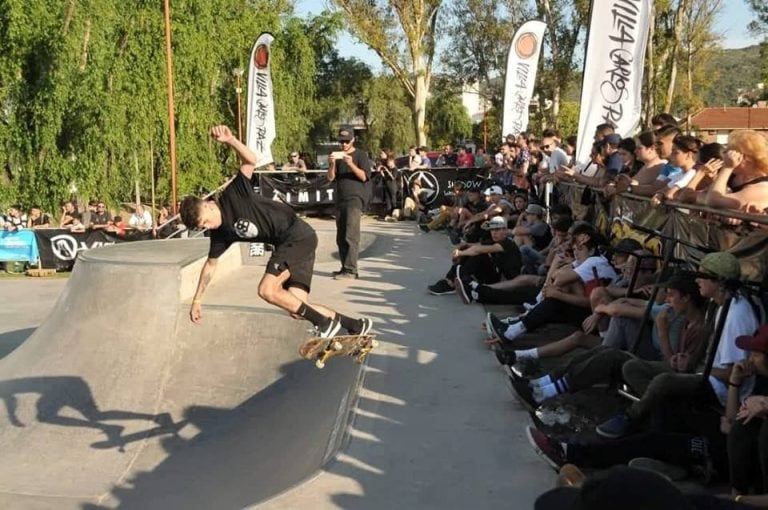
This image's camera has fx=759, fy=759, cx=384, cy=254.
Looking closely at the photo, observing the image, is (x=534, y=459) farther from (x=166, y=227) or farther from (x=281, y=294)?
(x=166, y=227)

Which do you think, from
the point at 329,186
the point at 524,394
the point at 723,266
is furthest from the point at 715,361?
the point at 329,186

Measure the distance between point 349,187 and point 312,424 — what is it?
13.6ft

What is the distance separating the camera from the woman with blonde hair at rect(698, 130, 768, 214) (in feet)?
14.9

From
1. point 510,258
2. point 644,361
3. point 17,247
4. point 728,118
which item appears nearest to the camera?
point 644,361

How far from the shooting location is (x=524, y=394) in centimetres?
498

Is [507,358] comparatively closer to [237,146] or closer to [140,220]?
[237,146]

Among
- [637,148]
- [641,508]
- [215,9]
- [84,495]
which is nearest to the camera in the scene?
[641,508]

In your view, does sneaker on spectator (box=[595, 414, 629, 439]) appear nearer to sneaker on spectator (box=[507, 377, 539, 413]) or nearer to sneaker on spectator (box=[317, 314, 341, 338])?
sneaker on spectator (box=[507, 377, 539, 413])

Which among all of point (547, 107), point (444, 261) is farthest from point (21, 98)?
point (547, 107)

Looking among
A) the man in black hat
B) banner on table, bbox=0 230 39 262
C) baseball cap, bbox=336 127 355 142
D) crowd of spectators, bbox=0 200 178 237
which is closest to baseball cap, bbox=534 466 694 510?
baseball cap, bbox=336 127 355 142

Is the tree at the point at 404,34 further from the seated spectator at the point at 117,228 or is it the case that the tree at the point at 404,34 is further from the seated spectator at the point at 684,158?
the seated spectator at the point at 684,158

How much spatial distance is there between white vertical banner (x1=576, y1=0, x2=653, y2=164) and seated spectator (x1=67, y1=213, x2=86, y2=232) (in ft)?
43.3

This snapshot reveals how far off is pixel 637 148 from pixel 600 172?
1061mm

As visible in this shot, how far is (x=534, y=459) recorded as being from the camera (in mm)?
4266
